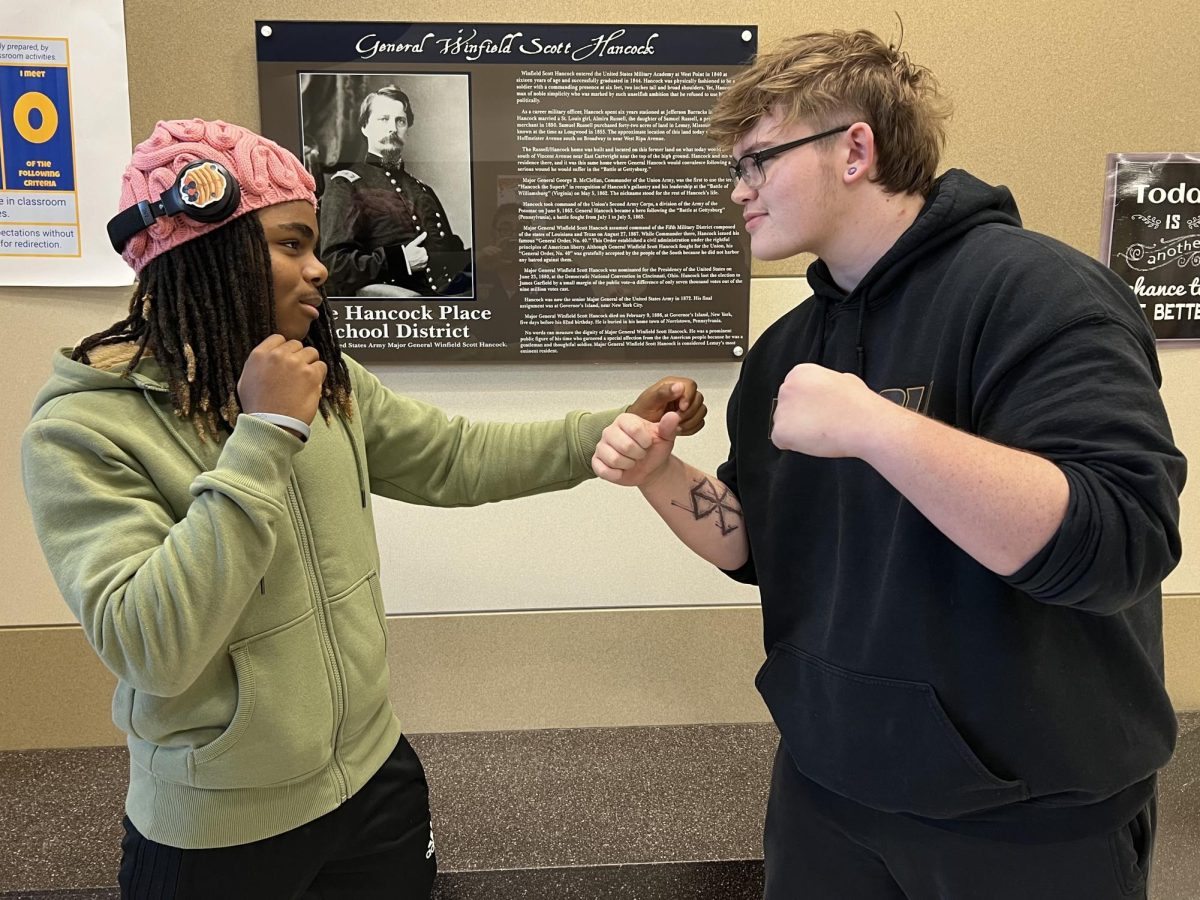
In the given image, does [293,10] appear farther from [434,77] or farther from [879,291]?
[879,291]

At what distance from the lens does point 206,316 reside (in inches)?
44.2

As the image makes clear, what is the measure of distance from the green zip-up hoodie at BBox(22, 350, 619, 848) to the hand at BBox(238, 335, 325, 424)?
0.13ft

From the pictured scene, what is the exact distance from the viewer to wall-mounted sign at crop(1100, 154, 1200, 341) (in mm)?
2244

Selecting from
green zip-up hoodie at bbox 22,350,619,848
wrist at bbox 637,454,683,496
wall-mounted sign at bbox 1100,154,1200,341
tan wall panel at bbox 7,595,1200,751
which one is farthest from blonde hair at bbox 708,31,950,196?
tan wall panel at bbox 7,595,1200,751

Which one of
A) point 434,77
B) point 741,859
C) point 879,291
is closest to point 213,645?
point 879,291

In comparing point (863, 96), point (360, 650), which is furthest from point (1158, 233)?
point (360, 650)

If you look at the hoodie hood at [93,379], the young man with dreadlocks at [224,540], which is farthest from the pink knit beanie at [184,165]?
the hoodie hood at [93,379]

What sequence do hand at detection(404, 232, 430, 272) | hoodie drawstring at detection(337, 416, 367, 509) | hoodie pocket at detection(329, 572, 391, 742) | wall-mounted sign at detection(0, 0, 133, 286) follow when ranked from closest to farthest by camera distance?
hoodie pocket at detection(329, 572, 391, 742), hoodie drawstring at detection(337, 416, 367, 509), wall-mounted sign at detection(0, 0, 133, 286), hand at detection(404, 232, 430, 272)

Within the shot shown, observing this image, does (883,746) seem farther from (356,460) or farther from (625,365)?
(625,365)

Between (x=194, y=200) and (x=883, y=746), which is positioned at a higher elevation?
(x=194, y=200)

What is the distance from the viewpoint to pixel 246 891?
114cm

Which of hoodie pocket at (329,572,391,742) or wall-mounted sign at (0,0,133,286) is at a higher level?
wall-mounted sign at (0,0,133,286)

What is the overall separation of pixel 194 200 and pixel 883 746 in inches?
42.8

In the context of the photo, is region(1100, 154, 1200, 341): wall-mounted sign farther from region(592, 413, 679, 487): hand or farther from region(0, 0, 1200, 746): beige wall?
region(592, 413, 679, 487): hand
